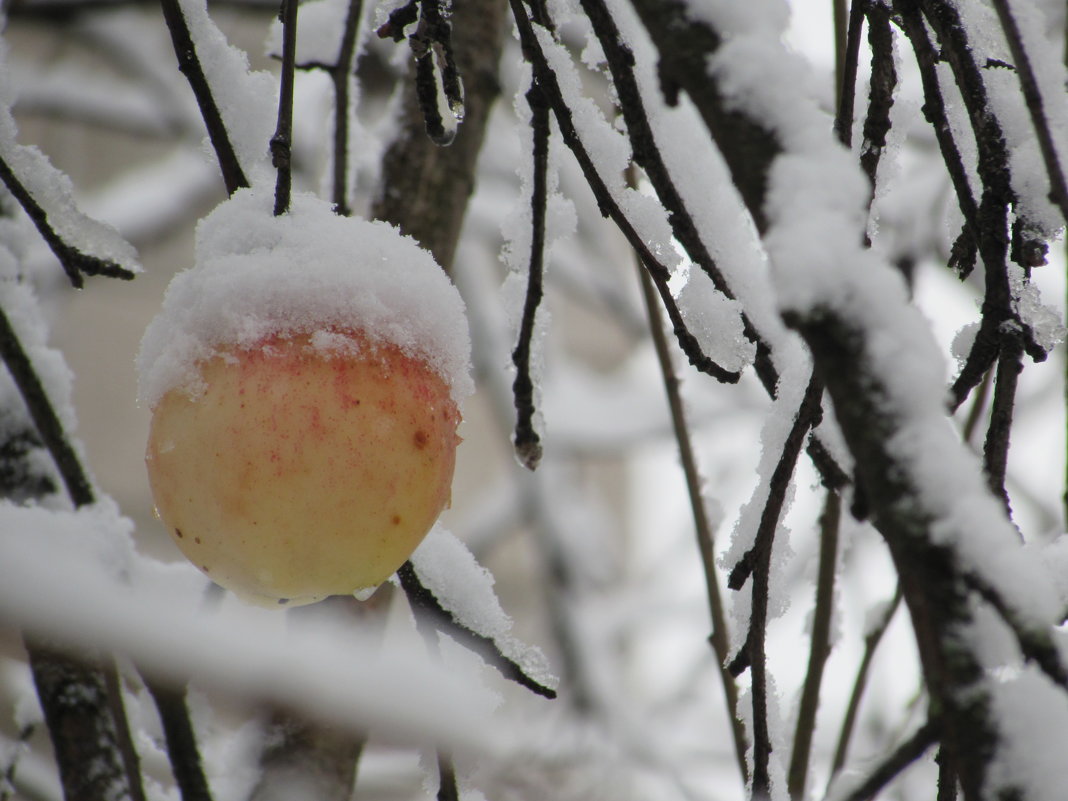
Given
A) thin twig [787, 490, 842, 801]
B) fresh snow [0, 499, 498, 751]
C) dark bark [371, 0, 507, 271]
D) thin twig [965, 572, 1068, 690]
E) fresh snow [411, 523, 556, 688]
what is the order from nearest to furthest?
thin twig [965, 572, 1068, 690]
fresh snow [0, 499, 498, 751]
fresh snow [411, 523, 556, 688]
thin twig [787, 490, 842, 801]
dark bark [371, 0, 507, 271]

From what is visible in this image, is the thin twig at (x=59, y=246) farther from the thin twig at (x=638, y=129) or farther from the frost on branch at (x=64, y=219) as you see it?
the thin twig at (x=638, y=129)

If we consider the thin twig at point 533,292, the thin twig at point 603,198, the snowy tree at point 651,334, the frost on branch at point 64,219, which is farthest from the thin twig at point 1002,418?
the frost on branch at point 64,219

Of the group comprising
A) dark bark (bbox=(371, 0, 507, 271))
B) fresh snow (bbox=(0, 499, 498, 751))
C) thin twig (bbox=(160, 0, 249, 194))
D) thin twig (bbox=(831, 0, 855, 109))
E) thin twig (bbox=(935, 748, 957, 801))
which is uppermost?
thin twig (bbox=(831, 0, 855, 109))

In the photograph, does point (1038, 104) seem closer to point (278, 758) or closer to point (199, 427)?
point (199, 427)

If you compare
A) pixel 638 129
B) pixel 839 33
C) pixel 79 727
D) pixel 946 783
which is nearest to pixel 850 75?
pixel 638 129

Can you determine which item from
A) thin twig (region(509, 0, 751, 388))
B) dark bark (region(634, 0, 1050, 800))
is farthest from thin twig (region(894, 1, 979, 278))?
dark bark (region(634, 0, 1050, 800))

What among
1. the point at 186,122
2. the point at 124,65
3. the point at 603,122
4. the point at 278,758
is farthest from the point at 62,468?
the point at 124,65

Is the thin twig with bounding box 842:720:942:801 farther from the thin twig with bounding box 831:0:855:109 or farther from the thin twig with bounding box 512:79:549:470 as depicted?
the thin twig with bounding box 831:0:855:109
